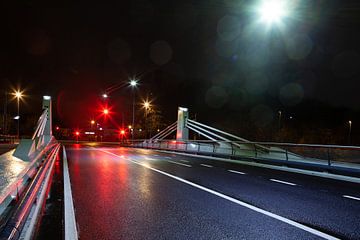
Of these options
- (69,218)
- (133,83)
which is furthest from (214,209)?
(133,83)

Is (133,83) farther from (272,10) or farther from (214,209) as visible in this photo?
(214,209)

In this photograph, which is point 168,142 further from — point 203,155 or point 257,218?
point 257,218

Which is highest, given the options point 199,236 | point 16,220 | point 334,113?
point 334,113

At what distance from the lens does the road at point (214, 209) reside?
5727mm

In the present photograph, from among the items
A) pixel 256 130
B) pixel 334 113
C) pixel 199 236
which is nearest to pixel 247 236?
pixel 199 236

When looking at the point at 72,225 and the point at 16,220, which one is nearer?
the point at 16,220

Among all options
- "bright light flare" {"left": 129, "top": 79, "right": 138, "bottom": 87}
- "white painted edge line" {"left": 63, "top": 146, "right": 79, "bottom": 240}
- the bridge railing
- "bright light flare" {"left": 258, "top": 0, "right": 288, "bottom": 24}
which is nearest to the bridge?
"white painted edge line" {"left": 63, "top": 146, "right": 79, "bottom": 240}

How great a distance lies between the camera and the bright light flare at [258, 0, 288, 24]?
40.6ft

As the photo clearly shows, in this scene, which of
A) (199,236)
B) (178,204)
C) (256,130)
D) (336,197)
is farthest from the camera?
(256,130)

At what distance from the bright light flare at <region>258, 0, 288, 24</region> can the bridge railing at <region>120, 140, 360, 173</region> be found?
20.0 feet

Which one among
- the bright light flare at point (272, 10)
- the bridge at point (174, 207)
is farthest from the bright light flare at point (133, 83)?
the bright light flare at point (272, 10)

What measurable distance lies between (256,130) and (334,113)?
38918mm

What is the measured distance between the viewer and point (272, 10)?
12680 millimetres

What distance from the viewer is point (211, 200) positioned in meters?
8.55
